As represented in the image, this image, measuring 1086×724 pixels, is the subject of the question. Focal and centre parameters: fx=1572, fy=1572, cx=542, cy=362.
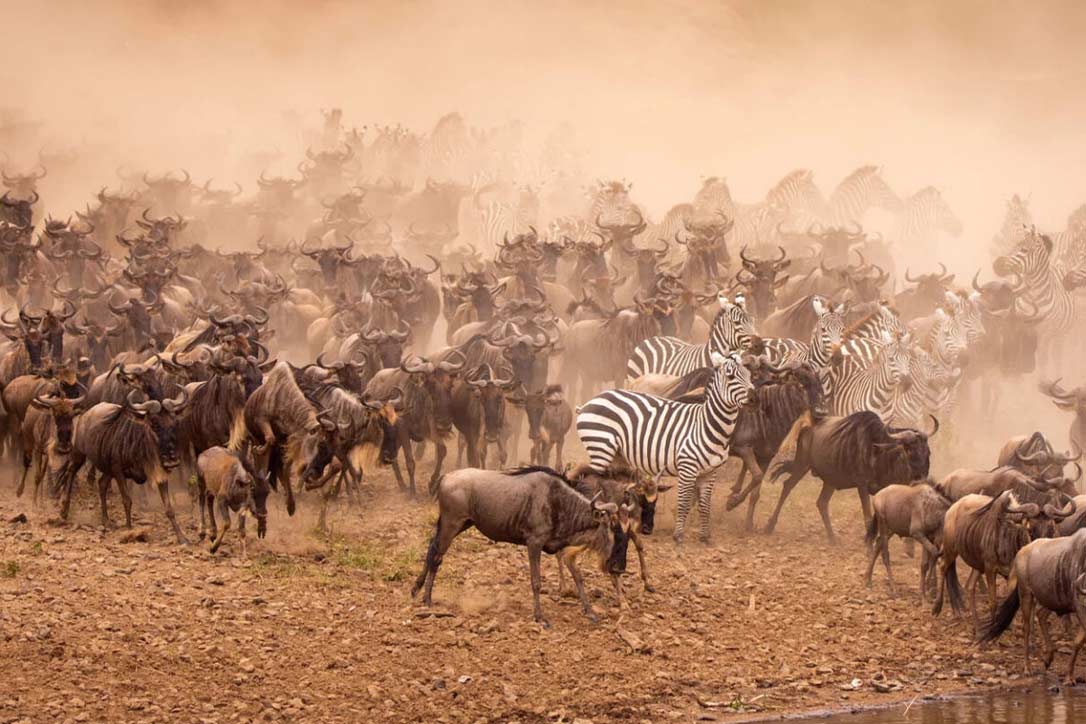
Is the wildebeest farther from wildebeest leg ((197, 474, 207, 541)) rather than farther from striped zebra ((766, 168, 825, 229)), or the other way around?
striped zebra ((766, 168, 825, 229))

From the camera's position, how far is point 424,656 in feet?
41.0

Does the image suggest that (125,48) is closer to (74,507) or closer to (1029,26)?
(1029,26)

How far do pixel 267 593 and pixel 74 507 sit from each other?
165 inches

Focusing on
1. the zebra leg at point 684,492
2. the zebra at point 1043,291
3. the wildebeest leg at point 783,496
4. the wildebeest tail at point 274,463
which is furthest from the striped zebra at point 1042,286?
the wildebeest tail at point 274,463

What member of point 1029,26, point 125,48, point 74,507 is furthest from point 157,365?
point 1029,26

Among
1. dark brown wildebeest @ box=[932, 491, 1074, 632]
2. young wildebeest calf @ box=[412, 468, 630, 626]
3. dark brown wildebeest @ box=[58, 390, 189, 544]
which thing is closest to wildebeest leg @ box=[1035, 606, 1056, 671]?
dark brown wildebeest @ box=[932, 491, 1074, 632]

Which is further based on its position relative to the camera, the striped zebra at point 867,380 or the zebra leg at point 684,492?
the striped zebra at point 867,380

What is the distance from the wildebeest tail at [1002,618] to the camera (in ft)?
43.8

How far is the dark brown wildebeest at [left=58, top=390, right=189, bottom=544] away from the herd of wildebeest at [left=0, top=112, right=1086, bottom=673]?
0.10ft

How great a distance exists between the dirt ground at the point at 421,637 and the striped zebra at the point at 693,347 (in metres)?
4.60

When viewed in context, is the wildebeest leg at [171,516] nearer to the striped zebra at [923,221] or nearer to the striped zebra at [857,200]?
the striped zebra at [857,200]

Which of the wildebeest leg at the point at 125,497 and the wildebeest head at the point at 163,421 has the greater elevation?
the wildebeest head at the point at 163,421

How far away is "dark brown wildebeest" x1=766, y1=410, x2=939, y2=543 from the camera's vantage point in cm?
1620

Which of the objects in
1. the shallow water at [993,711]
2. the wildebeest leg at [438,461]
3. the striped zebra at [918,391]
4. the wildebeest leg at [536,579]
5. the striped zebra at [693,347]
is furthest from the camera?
the striped zebra at [918,391]
